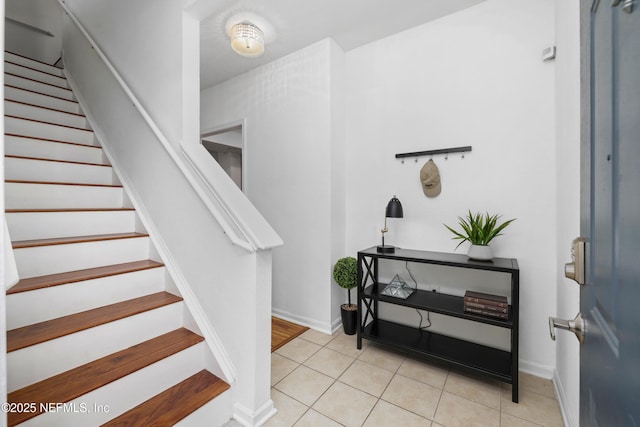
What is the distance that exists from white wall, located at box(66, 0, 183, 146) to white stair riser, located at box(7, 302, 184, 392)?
106 centimetres

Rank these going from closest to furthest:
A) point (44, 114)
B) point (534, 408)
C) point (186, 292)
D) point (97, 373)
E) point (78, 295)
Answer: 1. point (97, 373)
2. point (78, 295)
3. point (534, 408)
4. point (186, 292)
5. point (44, 114)

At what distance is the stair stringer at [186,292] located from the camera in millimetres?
1507

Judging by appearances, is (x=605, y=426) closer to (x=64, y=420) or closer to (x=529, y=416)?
(x=529, y=416)

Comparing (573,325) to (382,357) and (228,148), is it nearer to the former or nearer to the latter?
(382,357)

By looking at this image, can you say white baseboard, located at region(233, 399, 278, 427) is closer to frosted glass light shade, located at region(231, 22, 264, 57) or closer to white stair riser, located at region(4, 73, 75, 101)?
frosted glass light shade, located at region(231, 22, 264, 57)

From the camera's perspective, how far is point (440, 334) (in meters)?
2.20

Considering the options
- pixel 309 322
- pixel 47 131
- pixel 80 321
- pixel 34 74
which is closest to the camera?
pixel 80 321

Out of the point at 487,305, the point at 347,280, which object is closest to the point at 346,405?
the point at 347,280

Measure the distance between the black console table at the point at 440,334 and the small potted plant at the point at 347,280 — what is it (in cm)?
10

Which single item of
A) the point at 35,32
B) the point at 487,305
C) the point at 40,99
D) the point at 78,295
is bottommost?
→ the point at 487,305

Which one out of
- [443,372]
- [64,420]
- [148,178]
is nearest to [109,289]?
[64,420]

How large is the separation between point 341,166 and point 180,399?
6.69 feet

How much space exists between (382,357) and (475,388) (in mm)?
613

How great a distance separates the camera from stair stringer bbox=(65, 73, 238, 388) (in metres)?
1.51
